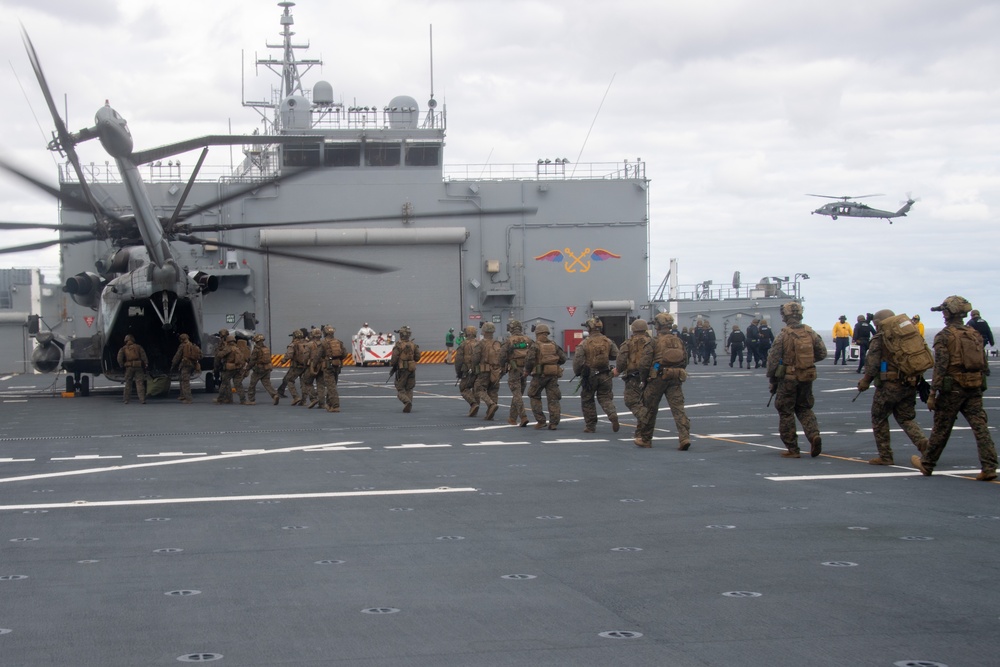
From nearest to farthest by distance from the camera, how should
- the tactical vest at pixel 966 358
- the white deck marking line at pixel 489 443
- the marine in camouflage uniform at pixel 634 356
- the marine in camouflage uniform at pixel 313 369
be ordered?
the tactical vest at pixel 966 358, the white deck marking line at pixel 489 443, the marine in camouflage uniform at pixel 634 356, the marine in camouflage uniform at pixel 313 369

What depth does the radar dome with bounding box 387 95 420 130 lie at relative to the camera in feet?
143

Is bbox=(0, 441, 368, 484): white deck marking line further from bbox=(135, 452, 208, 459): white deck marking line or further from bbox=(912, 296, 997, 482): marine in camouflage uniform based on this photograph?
bbox=(912, 296, 997, 482): marine in camouflage uniform

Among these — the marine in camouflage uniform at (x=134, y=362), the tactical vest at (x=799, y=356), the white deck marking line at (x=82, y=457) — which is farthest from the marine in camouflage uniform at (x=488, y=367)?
the marine in camouflage uniform at (x=134, y=362)

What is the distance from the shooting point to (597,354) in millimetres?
14664

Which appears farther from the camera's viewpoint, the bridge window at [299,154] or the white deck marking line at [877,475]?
the bridge window at [299,154]

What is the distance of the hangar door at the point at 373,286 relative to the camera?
4259 cm

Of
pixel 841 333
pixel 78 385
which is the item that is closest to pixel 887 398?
pixel 78 385

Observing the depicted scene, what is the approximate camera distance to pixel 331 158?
4253 cm

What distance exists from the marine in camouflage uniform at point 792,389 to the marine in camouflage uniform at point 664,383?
1.24 metres

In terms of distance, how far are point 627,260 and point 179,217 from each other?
2557 centimetres

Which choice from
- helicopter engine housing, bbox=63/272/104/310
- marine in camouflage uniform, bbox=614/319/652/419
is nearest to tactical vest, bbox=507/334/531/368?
marine in camouflage uniform, bbox=614/319/652/419

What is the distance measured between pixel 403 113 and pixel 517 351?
96.2ft

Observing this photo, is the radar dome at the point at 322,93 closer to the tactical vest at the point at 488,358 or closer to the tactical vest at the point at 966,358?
the tactical vest at the point at 488,358

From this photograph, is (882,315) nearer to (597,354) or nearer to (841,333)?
(597,354)
